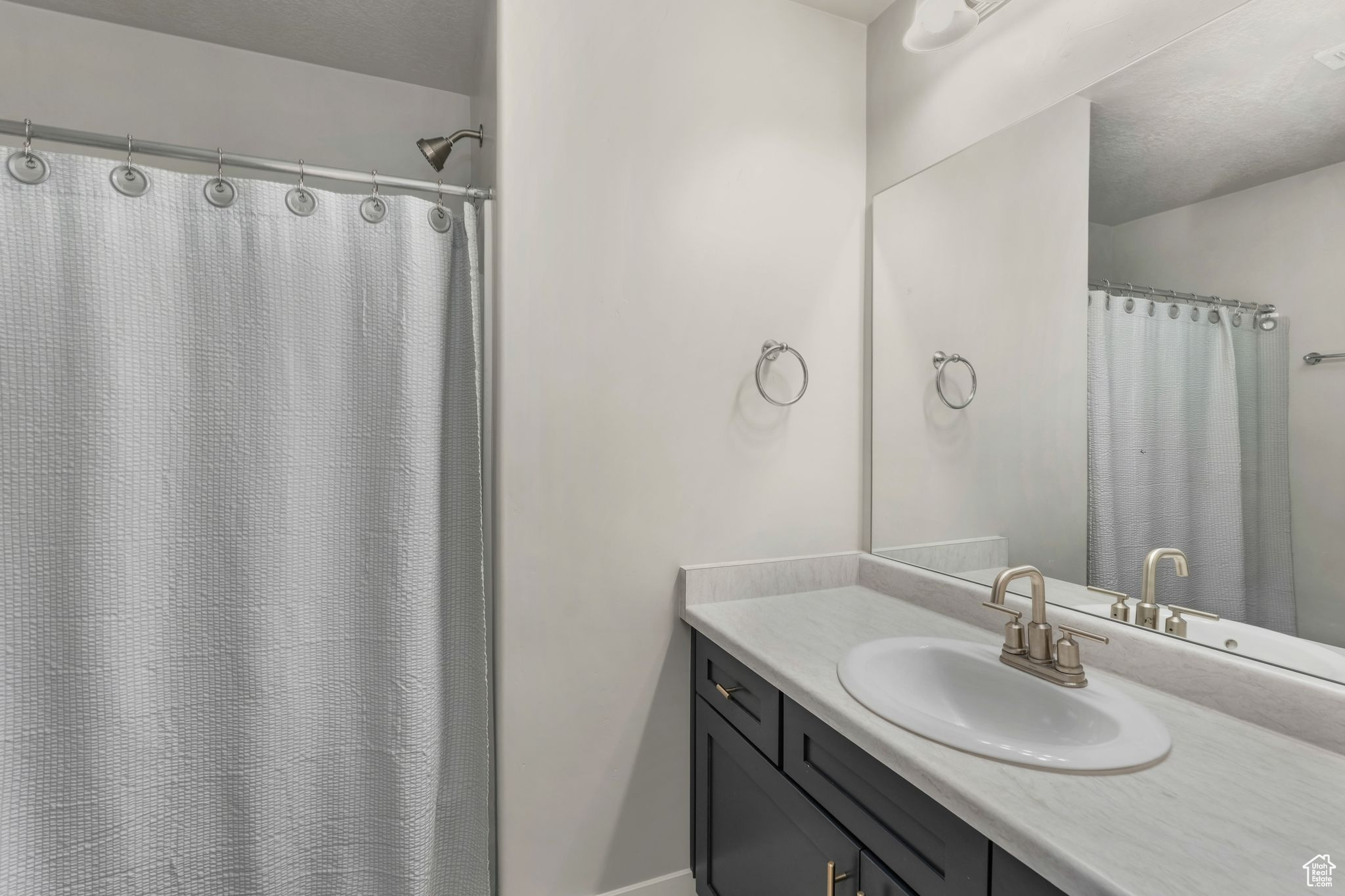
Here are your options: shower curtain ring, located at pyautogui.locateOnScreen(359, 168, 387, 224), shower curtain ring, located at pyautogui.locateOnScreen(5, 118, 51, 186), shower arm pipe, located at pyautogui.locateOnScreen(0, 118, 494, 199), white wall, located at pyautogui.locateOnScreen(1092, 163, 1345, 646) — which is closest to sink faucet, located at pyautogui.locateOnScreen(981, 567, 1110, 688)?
white wall, located at pyautogui.locateOnScreen(1092, 163, 1345, 646)

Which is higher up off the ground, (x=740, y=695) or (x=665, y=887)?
(x=740, y=695)

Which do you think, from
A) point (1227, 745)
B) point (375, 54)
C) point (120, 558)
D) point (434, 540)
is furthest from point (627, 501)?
point (375, 54)

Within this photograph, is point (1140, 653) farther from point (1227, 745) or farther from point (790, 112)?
point (790, 112)

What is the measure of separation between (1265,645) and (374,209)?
6.08 feet

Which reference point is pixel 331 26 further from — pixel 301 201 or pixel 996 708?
pixel 996 708

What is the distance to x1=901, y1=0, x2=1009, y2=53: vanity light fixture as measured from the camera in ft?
4.20

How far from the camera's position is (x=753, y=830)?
130cm

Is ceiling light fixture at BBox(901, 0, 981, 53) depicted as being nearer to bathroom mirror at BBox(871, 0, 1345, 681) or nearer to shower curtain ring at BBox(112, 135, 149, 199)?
bathroom mirror at BBox(871, 0, 1345, 681)

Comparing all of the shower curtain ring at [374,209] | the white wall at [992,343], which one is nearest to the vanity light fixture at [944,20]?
the white wall at [992,343]

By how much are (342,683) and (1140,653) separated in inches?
62.3

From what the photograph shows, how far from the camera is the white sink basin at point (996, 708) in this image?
2.71ft

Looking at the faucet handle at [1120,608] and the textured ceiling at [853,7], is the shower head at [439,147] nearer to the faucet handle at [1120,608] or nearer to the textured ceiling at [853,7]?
the textured ceiling at [853,7]

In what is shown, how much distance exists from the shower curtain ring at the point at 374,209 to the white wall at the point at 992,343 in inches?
50.6

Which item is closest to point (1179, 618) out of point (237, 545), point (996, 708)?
point (996, 708)
